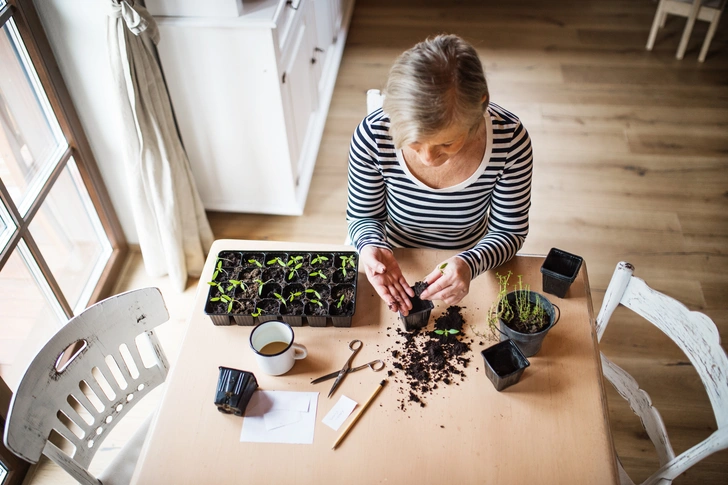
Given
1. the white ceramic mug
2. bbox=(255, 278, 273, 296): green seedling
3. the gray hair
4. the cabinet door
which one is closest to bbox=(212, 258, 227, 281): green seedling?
bbox=(255, 278, 273, 296): green seedling

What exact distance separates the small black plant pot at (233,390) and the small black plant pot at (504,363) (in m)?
0.52

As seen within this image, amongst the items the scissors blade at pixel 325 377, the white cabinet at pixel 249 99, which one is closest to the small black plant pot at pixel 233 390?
the scissors blade at pixel 325 377

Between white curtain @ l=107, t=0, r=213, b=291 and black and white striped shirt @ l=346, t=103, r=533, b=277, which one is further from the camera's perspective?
white curtain @ l=107, t=0, r=213, b=291

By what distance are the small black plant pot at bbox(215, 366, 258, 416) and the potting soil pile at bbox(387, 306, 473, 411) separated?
1.07 feet

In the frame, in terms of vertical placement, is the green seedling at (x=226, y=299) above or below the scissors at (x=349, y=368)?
above

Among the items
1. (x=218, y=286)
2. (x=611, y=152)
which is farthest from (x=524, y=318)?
(x=611, y=152)

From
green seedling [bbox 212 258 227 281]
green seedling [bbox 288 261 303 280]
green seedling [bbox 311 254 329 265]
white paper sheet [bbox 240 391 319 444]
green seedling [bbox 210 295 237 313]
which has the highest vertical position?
green seedling [bbox 311 254 329 265]

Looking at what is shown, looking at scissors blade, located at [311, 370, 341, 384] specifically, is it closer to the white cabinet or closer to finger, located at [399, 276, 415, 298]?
finger, located at [399, 276, 415, 298]

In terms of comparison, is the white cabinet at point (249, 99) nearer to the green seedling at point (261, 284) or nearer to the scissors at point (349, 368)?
the green seedling at point (261, 284)

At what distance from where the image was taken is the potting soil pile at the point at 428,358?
1.32m

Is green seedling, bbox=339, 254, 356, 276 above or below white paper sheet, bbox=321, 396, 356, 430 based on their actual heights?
above

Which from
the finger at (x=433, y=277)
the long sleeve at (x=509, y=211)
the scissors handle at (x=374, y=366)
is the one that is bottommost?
the scissors handle at (x=374, y=366)

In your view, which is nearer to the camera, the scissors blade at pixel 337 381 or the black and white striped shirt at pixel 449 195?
the scissors blade at pixel 337 381

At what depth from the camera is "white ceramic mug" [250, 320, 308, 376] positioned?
1310 millimetres
